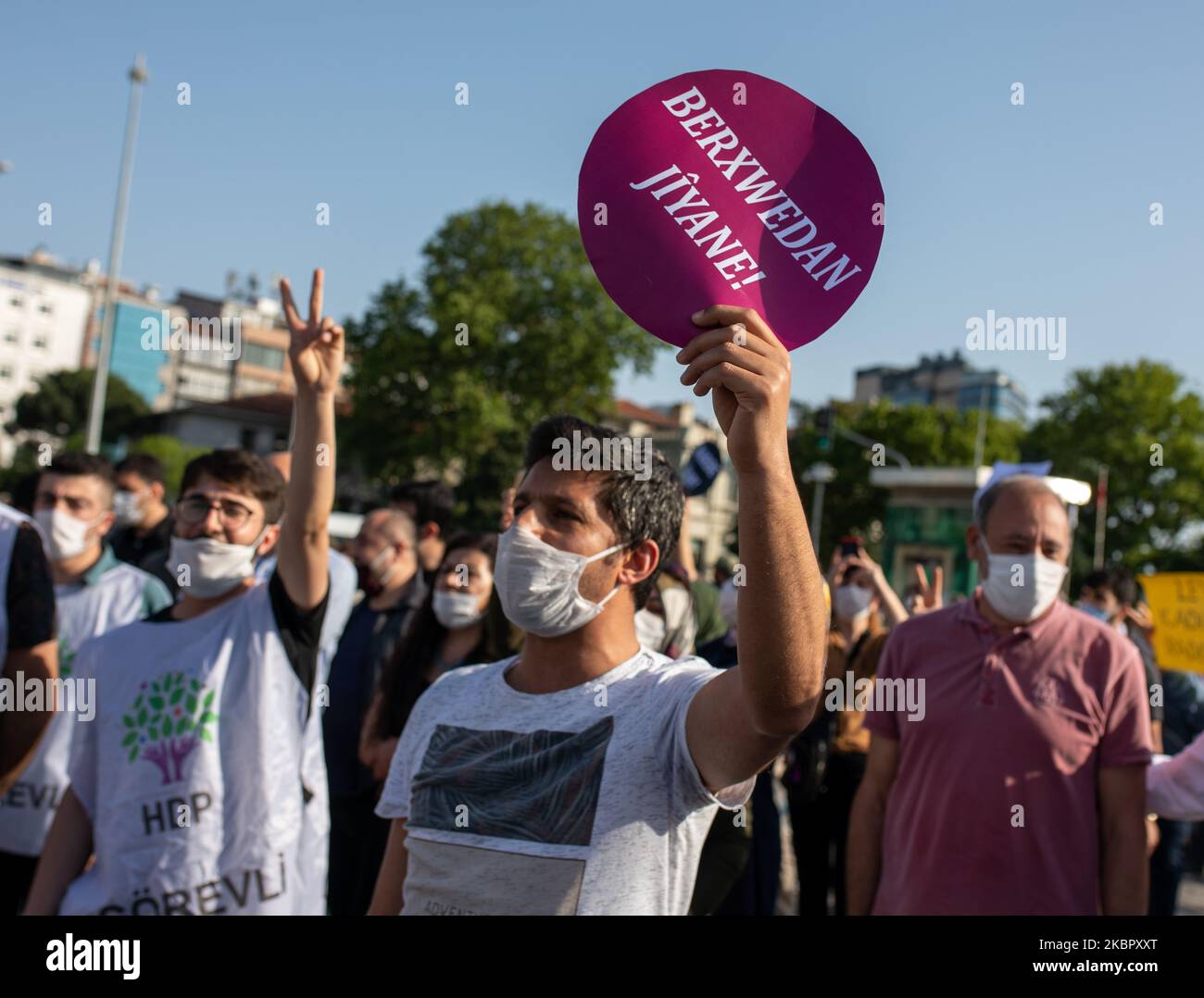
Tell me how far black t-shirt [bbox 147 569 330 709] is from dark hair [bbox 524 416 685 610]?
101 cm

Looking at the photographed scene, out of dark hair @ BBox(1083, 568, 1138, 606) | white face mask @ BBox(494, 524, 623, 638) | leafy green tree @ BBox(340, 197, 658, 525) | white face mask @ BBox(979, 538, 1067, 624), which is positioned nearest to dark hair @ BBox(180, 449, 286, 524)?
white face mask @ BBox(494, 524, 623, 638)

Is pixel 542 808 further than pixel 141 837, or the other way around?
pixel 141 837

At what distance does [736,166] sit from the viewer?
5.60 ft

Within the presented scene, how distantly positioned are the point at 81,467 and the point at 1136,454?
51209 millimetres

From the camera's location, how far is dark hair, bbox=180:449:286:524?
336 cm

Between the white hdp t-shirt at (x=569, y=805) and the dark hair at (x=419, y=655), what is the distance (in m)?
1.90

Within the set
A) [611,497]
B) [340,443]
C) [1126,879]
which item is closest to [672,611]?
[1126,879]

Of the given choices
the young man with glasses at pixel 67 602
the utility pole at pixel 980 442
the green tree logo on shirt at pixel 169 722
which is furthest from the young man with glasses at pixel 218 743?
the utility pole at pixel 980 442

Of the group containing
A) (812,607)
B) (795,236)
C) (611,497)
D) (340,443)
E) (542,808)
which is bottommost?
(542,808)

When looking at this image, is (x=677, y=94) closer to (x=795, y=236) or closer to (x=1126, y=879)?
(x=795, y=236)

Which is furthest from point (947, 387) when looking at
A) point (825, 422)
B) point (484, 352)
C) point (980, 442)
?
point (825, 422)

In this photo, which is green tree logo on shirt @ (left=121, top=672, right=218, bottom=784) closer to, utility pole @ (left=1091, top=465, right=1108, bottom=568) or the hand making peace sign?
the hand making peace sign

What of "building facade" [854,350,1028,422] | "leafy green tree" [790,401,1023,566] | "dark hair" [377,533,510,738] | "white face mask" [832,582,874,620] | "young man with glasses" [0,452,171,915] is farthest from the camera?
"building facade" [854,350,1028,422]

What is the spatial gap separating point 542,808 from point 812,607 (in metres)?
0.66
